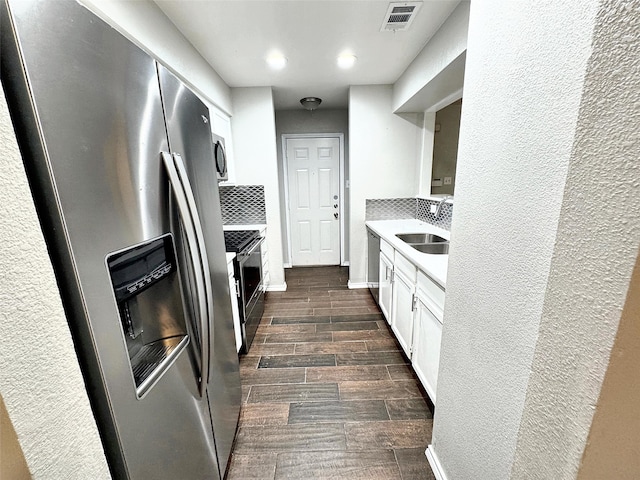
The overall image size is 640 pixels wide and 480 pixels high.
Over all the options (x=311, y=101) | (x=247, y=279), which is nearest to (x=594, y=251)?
(x=247, y=279)

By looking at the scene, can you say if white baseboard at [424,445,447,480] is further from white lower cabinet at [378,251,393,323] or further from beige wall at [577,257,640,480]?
white lower cabinet at [378,251,393,323]

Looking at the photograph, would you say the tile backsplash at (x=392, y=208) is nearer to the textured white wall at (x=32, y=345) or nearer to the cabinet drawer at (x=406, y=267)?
the cabinet drawer at (x=406, y=267)

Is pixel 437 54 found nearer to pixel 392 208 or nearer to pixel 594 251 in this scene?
pixel 392 208

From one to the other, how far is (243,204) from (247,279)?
1.32 m

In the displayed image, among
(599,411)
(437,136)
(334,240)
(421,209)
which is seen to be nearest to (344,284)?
(334,240)

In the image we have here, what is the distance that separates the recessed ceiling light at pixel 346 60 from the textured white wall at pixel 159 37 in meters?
1.18

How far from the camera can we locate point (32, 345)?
44cm

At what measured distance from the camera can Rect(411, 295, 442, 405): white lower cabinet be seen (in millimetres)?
1479

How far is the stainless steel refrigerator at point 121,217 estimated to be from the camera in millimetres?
480

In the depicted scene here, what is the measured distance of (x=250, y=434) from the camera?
1512 mm

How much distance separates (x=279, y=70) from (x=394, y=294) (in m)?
2.33

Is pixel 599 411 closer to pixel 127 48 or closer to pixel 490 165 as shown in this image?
pixel 490 165

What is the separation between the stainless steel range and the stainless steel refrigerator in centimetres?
103

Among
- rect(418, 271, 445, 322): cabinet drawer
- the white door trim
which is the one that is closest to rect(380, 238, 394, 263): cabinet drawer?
rect(418, 271, 445, 322): cabinet drawer
